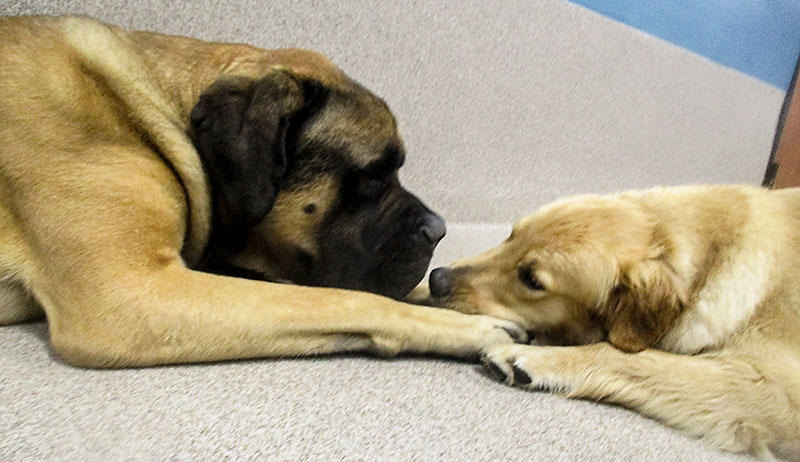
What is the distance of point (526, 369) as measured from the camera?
104cm

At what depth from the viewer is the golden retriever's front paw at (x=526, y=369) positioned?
3.42 ft

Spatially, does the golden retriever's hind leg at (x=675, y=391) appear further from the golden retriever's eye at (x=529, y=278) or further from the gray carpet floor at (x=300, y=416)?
the golden retriever's eye at (x=529, y=278)

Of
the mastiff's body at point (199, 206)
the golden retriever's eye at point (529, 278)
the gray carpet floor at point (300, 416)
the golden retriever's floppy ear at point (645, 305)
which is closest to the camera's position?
the gray carpet floor at point (300, 416)

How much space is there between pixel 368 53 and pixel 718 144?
2.74 m

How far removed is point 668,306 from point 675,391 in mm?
159

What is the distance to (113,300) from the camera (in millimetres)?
877

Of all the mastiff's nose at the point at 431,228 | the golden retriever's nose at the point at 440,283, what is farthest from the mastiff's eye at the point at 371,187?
the golden retriever's nose at the point at 440,283

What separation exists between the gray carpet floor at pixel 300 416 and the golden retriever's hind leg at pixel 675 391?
31 mm

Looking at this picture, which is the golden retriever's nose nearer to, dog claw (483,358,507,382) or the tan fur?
the tan fur

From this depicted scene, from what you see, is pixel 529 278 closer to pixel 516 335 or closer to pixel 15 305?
pixel 516 335

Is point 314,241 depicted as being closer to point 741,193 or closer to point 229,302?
point 229,302

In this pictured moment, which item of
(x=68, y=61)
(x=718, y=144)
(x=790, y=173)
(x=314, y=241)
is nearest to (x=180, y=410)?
(x=314, y=241)

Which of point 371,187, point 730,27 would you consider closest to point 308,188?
point 371,187

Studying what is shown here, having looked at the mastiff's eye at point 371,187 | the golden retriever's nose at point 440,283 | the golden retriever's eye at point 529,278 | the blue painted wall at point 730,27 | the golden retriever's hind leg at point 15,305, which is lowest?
the golden retriever's hind leg at point 15,305
